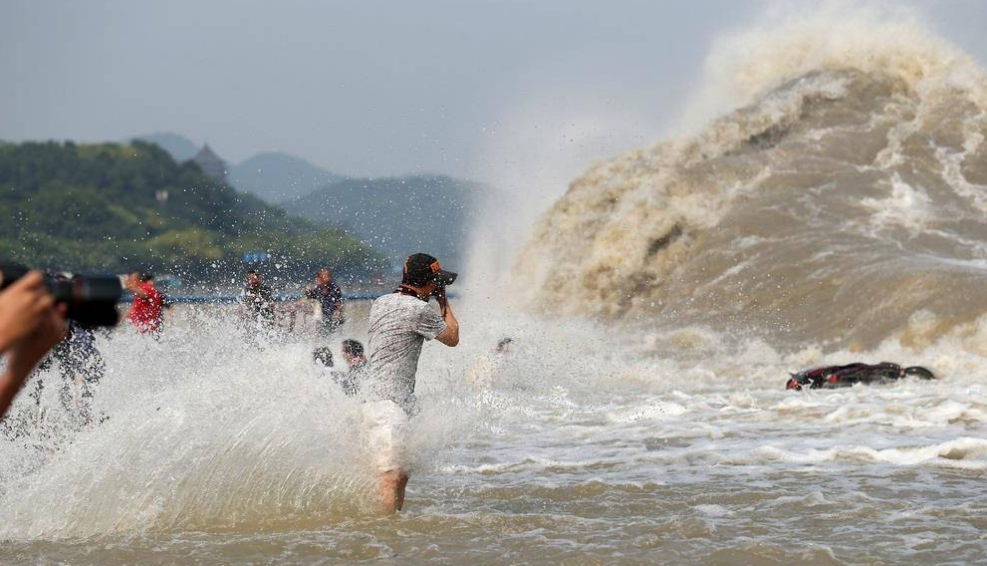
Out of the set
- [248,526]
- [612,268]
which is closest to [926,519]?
[248,526]

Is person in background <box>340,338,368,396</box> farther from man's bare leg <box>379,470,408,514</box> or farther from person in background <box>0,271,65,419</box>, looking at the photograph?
person in background <box>0,271,65,419</box>

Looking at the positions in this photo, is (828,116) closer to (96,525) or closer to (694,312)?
(694,312)

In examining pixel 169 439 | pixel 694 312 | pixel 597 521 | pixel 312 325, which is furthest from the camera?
pixel 694 312

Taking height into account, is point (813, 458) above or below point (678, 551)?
above

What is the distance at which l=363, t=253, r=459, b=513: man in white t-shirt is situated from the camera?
7.46m

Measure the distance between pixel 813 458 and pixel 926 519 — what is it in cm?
255

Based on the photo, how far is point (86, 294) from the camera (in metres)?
2.38

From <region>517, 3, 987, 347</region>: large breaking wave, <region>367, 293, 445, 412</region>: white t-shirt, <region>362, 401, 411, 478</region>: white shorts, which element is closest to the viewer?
<region>362, 401, 411, 478</region>: white shorts

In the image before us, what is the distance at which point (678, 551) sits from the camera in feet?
21.8

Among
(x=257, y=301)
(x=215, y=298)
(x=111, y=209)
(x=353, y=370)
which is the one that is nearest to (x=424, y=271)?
(x=353, y=370)

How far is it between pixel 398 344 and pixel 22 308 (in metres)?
5.33

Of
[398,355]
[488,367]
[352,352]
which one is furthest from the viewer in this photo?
[488,367]

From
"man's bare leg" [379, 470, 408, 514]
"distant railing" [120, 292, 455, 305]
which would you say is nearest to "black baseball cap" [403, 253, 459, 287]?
"man's bare leg" [379, 470, 408, 514]

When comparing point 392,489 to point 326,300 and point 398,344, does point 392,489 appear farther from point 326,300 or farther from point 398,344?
point 326,300
